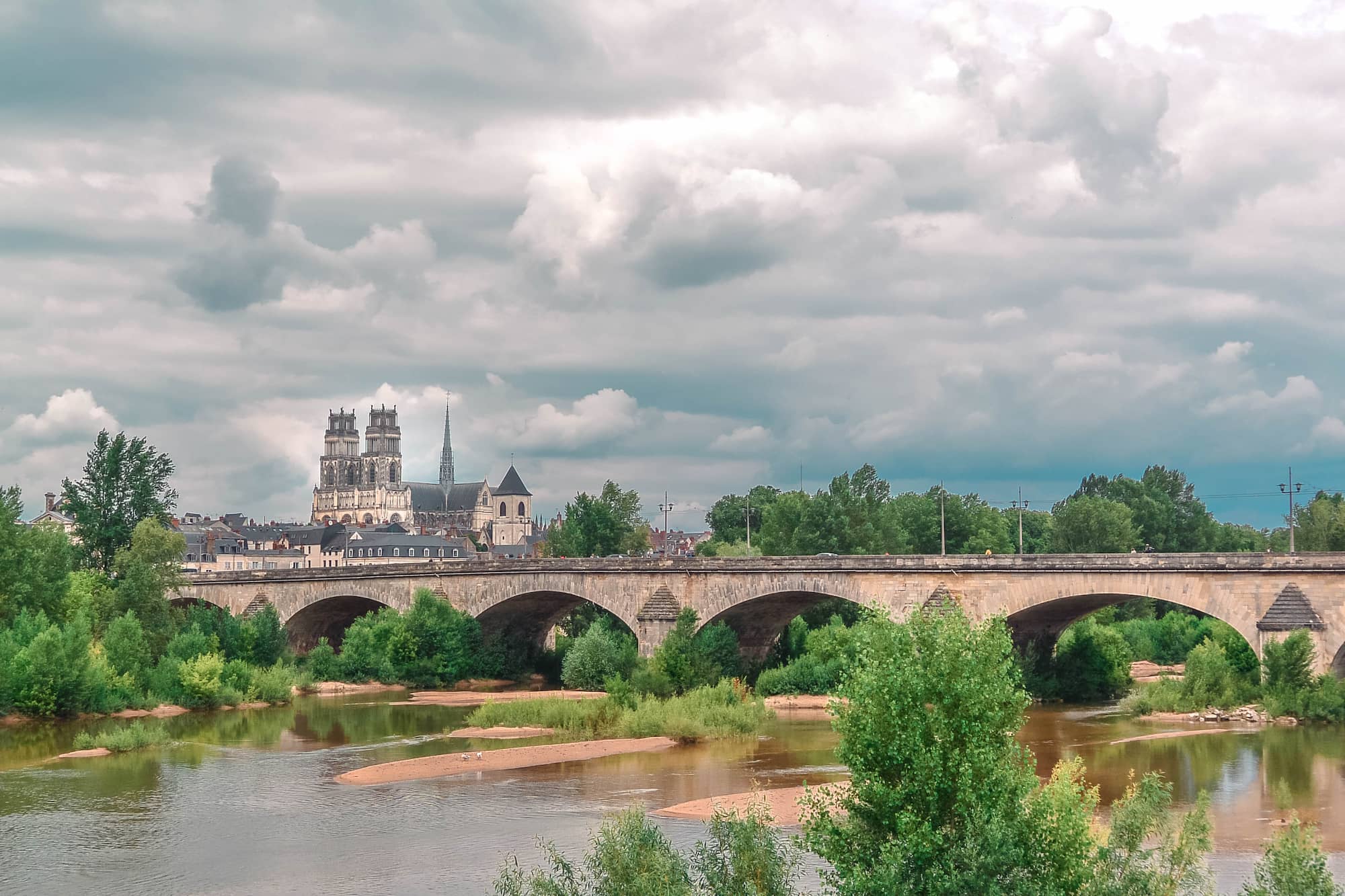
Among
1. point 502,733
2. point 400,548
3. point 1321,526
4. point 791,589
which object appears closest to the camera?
point 502,733

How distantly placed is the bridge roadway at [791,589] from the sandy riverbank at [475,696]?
435 cm

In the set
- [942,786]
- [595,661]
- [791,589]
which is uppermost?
[791,589]

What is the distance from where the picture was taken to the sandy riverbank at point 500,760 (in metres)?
42.9

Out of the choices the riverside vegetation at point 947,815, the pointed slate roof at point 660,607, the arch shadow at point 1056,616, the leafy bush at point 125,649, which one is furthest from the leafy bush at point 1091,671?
the riverside vegetation at point 947,815

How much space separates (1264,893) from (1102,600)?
128ft

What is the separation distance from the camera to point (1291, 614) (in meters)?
51.0

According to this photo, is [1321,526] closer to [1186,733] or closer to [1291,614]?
[1291,614]

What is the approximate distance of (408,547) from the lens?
17312 cm

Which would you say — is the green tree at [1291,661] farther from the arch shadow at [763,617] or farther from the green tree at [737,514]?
the green tree at [737,514]

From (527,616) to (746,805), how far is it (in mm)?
47167

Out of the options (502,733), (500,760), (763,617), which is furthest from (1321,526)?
(500,760)

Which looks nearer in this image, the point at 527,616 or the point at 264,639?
the point at 264,639

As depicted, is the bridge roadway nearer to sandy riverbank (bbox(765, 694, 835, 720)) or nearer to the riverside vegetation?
sandy riverbank (bbox(765, 694, 835, 720))

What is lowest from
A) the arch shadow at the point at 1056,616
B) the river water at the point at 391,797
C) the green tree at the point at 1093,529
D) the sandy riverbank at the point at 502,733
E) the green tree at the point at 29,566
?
the river water at the point at 391,797
